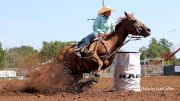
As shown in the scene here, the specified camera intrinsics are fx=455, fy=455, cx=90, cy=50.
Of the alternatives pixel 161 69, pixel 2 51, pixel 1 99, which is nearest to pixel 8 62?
pixel 2 51

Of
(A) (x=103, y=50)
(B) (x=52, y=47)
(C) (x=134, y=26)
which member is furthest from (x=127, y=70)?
(B) (x=52, y=47)

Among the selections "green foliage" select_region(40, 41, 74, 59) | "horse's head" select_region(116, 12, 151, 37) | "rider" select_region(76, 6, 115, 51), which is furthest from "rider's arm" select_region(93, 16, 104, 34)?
"green foliage" select_region(40, 41, 74, 59)

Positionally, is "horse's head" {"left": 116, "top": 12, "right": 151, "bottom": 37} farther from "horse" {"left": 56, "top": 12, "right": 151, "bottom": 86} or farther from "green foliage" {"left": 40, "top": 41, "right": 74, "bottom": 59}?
"green foliage" {"left": 40, "top": 41, "right": 74, "bottom": 59}

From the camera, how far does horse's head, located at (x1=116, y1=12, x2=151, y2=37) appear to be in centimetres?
1270

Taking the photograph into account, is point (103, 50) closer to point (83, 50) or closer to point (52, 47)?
point (83, 50)

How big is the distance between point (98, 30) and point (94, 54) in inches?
30.5

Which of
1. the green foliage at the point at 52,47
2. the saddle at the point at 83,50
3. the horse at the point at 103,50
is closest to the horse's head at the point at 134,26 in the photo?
the horse at the point at 103,50

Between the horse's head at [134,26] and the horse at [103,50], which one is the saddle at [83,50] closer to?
the horse at [103,50]

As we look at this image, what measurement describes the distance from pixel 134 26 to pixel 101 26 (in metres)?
0.93

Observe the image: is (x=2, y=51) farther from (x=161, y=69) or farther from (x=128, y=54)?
(x=128, y=54)

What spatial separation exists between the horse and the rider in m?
0.16

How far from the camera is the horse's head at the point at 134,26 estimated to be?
1270 cm

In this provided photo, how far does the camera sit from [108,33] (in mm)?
12828

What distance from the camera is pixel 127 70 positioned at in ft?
40.6
